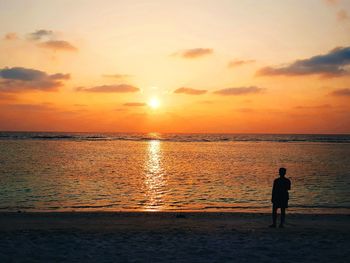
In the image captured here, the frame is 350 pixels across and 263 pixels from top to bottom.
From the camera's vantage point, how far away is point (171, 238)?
40.9 ft

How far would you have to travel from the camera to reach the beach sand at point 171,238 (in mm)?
10312

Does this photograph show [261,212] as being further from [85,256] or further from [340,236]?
[85,256]

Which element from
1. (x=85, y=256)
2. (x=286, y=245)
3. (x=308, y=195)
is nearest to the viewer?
(x=85, y=256)

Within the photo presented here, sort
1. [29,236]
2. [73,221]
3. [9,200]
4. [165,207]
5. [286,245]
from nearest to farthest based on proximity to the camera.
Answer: [286,245] < [29,236] < [73,221] < [165,207] < [9,200]

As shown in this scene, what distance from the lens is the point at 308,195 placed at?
83.4 ft

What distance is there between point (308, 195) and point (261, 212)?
7.91m

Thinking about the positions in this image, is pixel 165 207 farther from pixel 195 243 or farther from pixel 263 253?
pixel 263 253

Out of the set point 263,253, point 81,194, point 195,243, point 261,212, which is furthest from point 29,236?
point 81,194

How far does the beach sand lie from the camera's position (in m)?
10.3

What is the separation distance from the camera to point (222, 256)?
1036 cm

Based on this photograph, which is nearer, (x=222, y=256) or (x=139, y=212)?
(x=222, y=256)

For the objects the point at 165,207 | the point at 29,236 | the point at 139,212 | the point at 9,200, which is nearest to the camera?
the point at 29,236

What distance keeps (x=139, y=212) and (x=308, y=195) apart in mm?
12815

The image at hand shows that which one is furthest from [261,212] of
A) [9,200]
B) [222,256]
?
[9,200]
